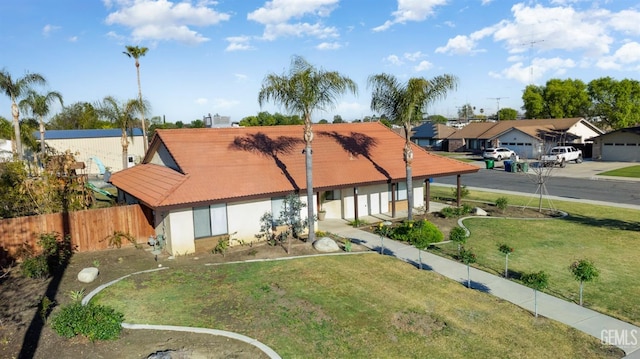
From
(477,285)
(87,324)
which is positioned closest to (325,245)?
(477,285)

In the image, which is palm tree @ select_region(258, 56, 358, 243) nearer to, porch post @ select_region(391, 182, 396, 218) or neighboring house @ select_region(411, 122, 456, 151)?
porch post @ select_region(391, 182, 396, 218)

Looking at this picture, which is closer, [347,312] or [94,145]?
[347,312]

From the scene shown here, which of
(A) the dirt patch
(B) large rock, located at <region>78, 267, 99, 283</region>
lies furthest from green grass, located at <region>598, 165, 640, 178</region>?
(B) large rock, located at <region>78, 267, 99, 283</region>

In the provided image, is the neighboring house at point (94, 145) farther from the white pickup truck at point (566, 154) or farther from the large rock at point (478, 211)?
the white pickup truck at point (566, 154)

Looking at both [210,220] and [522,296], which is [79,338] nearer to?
[210,220]

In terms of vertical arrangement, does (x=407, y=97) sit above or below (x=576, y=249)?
above

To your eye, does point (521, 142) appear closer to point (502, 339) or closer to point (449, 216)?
point (449, 216)

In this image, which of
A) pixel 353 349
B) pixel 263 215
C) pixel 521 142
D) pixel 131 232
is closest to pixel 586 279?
pixel 353 349
